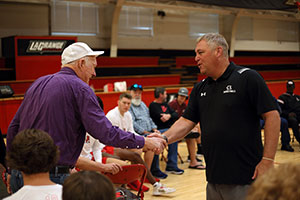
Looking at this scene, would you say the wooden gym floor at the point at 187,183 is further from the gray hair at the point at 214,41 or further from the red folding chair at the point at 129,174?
the gray hair at the point at 214,41

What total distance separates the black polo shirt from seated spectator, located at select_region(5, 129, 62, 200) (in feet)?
3.47

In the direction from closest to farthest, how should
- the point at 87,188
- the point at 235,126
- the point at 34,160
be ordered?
the point at 87,188 < the point at 34,160 < the point at 235,126

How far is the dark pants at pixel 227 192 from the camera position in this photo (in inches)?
99.8

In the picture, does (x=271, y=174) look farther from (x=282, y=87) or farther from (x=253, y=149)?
(x=282, y=87)

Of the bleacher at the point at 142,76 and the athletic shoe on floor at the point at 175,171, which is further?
the bleacher at the point at 142,76

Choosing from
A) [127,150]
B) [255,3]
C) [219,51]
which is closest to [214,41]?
[219,51]

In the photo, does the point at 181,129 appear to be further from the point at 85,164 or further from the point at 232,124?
the point at 85,164

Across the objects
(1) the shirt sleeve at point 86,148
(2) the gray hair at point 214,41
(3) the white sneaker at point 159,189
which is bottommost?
(3) the white sneaker at point 159,189

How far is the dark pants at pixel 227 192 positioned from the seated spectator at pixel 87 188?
4.23ft

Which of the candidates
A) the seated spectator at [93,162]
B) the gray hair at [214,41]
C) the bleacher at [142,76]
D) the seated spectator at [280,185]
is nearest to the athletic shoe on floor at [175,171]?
the seated spectator at [93,162]

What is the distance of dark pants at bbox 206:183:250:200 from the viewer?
8.32ft

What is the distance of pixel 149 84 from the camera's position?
41.3 ft

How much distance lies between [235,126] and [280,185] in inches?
61.8

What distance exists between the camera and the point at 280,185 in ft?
3.19
